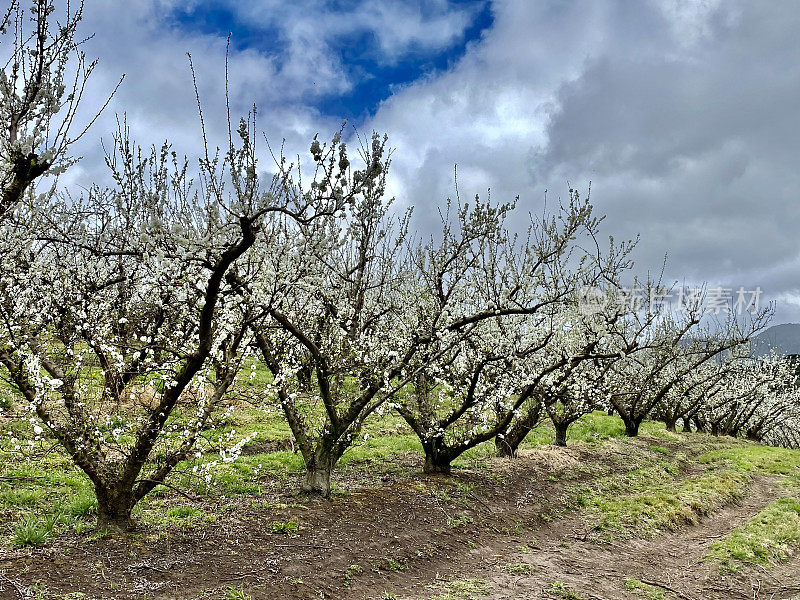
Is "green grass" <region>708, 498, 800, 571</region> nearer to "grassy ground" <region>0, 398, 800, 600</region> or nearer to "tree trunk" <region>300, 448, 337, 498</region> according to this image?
"grassy ground" <region>0, 398, 800, 600</region>

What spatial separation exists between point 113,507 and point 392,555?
4.02 m

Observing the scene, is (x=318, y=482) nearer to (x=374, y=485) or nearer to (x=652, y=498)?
(x=374, y=485)

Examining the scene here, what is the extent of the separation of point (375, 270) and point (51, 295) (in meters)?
6.77

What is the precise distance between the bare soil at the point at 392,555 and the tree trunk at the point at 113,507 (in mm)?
255

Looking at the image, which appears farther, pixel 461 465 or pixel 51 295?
pixel 461 465

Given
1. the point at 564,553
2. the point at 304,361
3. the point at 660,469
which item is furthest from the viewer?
the point at 660,469

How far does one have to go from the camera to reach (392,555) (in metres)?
7.90

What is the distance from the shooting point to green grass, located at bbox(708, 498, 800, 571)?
9141 millimetres

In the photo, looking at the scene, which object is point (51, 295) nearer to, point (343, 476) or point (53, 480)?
point (53, 480)

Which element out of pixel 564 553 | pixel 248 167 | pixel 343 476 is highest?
pixel 248 167

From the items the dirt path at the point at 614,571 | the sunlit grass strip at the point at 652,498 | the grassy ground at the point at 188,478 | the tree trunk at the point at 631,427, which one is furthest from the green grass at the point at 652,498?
the tree trunk at the point at 631,427

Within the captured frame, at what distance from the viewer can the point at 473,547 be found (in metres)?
8.89

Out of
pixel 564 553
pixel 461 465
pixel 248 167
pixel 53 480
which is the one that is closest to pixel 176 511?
pixel 53 480

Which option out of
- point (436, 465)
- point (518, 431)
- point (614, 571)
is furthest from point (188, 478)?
point (518, 431)
